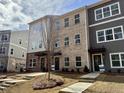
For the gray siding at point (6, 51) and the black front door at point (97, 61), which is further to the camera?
the gray siding at point (6, 51)

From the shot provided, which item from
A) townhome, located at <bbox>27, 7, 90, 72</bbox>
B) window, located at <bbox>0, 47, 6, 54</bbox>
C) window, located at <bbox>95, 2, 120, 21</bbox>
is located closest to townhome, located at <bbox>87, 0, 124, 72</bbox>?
window, located at <bbox>95, 2, 120, 21</bbox>

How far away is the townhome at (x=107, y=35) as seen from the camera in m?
17.4

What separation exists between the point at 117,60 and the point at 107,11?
7.46 metres

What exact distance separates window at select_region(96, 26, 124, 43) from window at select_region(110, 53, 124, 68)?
2233mm

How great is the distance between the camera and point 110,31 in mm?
18562

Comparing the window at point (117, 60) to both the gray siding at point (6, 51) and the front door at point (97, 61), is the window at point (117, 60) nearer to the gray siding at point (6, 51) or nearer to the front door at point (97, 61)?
the front door at point (97, 61)

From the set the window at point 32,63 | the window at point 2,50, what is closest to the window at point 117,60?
the window at point 32,63

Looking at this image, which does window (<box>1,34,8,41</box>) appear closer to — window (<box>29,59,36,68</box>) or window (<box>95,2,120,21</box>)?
window (<box>29,59,36,68</box>)

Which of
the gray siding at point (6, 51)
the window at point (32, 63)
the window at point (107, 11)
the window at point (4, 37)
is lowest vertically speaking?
the window at point (32, 63)

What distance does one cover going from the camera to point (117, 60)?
1725cm

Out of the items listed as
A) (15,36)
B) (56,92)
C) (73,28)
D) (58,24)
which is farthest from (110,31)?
(15,36)

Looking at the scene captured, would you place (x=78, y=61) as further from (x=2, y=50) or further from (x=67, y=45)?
(x=2, y=50)

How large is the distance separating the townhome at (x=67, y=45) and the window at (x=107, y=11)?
2106mm

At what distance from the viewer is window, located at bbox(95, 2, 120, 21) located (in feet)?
60.6
